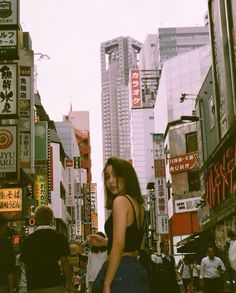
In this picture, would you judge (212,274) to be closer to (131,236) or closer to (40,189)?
(131,236)

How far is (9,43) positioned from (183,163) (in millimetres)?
35495

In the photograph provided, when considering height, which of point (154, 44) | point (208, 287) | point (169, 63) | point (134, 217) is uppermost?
point (154, 44)

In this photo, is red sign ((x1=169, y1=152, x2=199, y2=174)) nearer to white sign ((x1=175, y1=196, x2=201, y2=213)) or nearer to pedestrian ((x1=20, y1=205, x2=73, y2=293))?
white sign ((x1=175, y1=196, x2=201, y2=213))

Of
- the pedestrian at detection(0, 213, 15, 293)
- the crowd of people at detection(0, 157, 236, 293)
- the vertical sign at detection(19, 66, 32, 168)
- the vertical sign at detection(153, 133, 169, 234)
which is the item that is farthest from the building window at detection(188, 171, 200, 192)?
the pedestrian at detection(0, 213, 15, 293)

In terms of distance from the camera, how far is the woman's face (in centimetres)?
371

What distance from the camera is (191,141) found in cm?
4878

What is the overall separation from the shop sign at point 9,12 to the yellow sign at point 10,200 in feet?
29.6

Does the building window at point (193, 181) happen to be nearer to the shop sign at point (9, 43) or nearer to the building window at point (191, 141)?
the building window at point (191, 141)

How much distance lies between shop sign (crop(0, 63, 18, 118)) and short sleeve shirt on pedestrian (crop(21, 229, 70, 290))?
11.0 meters

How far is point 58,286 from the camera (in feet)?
17.7

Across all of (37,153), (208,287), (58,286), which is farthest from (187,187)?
(58,286)

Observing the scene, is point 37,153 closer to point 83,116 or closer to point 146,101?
point 146,101

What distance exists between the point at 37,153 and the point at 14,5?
16.0 meters

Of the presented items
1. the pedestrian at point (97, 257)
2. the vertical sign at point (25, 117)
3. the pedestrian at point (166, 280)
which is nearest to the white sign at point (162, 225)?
the vertical sign at point (25, 117)
